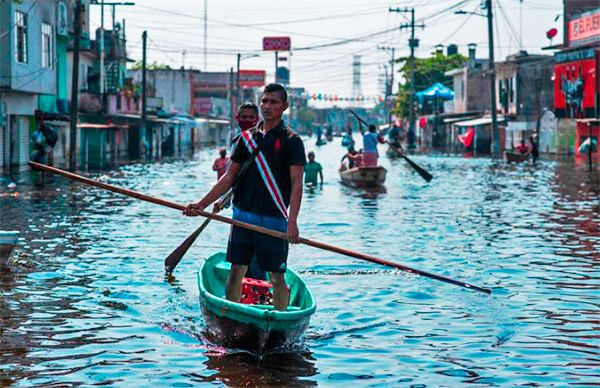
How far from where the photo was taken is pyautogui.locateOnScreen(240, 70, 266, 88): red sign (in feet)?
474

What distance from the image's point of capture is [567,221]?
20.1 m

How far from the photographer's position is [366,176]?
98.1 ft

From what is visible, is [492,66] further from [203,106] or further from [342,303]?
[203,106]

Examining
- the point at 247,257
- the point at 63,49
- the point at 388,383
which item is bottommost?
the point at 388,383

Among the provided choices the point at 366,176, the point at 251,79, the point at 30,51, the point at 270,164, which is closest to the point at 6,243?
the point at 270,164

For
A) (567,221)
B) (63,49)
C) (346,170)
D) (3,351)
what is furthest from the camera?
(63,49)

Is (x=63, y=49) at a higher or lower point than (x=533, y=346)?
higher

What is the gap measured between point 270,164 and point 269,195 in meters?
0.27

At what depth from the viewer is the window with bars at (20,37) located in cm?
3661

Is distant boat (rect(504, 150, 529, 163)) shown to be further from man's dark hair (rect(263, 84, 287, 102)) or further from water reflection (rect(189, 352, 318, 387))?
man's dark hair (rect(263, 84, 287, 102))

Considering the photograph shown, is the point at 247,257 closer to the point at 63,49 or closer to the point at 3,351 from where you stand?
the point at 3,351

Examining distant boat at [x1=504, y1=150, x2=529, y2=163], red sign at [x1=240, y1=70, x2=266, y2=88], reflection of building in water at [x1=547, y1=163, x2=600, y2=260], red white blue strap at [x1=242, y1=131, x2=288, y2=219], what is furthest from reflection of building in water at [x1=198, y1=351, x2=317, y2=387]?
red sign at [x1=240, y1=70, x2=266, y2=88]

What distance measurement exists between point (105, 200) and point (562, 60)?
3954 cm

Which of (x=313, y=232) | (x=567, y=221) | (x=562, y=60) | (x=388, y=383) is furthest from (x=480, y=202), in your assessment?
(x=562, y=60)
